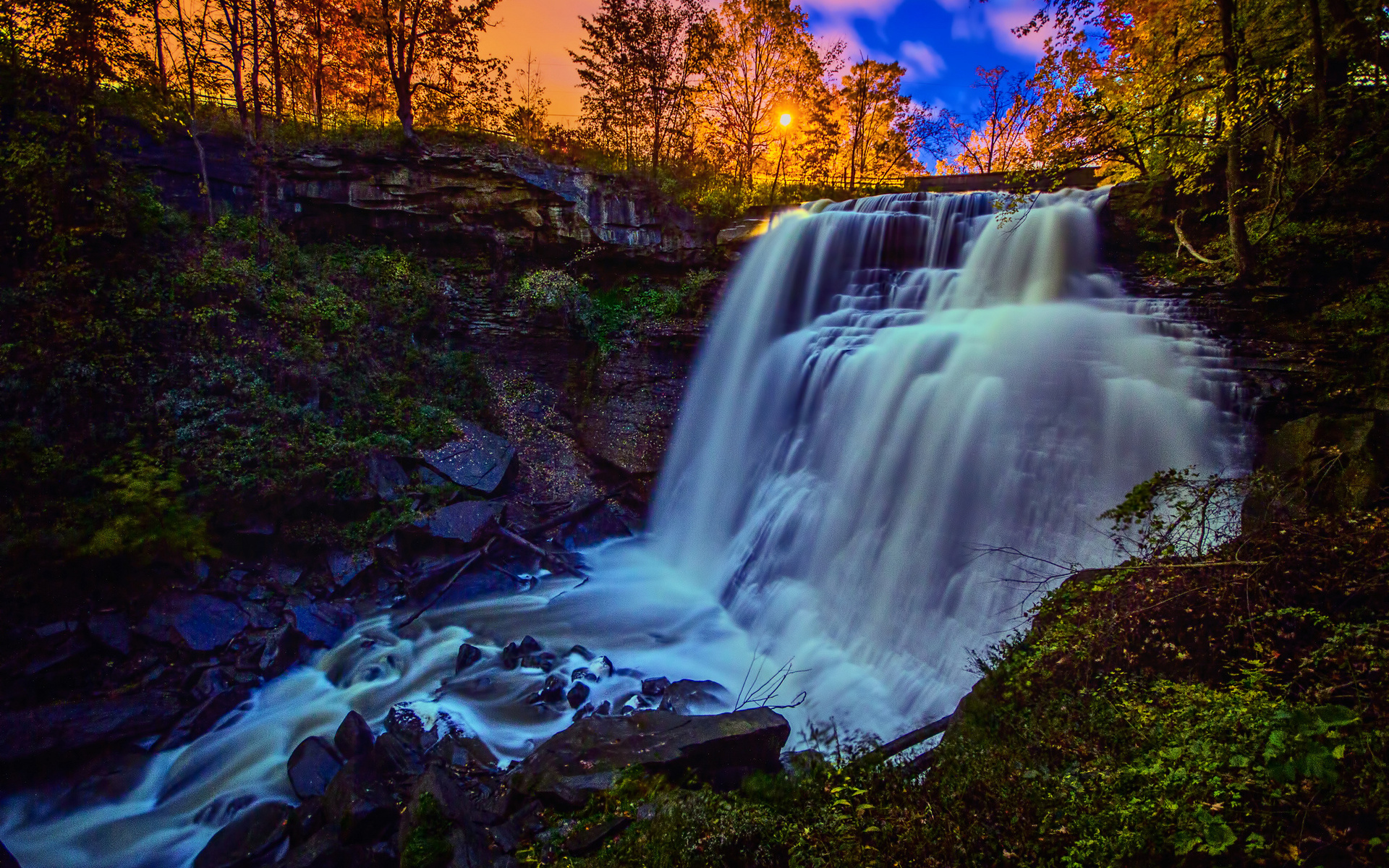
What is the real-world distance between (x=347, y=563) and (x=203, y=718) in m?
2.79

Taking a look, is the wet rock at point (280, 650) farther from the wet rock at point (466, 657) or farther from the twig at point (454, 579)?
the wet rock at point (466, 657)

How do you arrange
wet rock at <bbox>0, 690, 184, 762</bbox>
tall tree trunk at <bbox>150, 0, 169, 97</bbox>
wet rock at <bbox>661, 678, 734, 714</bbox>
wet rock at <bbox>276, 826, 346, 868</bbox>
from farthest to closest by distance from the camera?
tall tree trunk at <bbox>150, 0, 169, 97</bbox> → wet rock at <bbox>661, 678, 734, 714</bbox> → wet rock at <bbox>0, 690, 184, 762</bbox> → wet rock at <bbox>276, 826, 346, 868</bbox>

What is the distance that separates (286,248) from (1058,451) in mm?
13834

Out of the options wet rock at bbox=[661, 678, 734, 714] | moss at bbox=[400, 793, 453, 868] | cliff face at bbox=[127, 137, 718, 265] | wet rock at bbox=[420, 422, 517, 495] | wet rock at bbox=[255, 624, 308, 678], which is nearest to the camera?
moss at bbox=[400, 793, 453, 868]

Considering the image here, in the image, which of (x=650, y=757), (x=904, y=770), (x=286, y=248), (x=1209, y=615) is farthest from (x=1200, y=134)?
(x=286, y=248)

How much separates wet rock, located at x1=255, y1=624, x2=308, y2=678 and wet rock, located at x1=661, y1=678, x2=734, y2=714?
4.60 metres

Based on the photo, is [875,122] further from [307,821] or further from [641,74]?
[307,821]

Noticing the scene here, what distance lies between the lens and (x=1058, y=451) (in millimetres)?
6750

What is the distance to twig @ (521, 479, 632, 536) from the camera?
418 inches

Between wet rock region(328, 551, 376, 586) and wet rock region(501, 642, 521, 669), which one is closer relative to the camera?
wet rock region(501, 642, 521, 669)

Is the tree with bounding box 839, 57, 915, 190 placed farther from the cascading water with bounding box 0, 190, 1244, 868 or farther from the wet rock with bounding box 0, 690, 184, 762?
the wet rock with bounding box 0, 690, 184, 762

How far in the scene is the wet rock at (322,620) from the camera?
7.54 meters

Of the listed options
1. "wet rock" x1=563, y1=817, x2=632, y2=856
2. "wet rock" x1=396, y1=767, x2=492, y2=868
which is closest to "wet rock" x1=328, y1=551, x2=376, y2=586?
"wet rock" x1=396, y1=767, x2=492, y2=868

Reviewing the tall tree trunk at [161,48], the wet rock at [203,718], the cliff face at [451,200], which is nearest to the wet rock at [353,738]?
the wet rock at [203,718]
